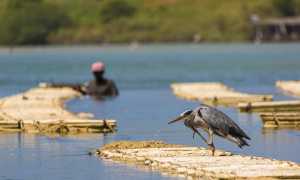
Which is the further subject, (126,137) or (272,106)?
(272,106)

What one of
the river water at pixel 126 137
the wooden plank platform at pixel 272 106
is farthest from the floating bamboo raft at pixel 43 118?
the wooden plank platform at pixel 272 106

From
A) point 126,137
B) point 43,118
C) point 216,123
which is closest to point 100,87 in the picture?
point 43,118

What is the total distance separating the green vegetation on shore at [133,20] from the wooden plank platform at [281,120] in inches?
5206

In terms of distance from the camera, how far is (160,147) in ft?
86.3

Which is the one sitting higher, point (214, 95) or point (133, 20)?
point (133, 20)

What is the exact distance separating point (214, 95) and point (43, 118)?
35.9 feet

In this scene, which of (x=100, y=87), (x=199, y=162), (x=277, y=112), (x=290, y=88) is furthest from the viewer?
(x=290, y=88)

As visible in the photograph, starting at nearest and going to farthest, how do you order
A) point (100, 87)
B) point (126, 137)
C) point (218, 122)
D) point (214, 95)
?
point (218, 122) < point (126, 137) < point (214, 95) < point (100, 87)

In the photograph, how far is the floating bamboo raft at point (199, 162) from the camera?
842 inches

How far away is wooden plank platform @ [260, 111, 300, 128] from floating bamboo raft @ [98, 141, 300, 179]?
19.0 ft

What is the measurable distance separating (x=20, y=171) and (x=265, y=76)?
46943mm

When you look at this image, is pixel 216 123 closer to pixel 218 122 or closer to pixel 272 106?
pixel 218 122

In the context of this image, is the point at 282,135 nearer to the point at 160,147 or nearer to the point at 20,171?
the point at 160,147

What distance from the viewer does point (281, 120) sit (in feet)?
105
